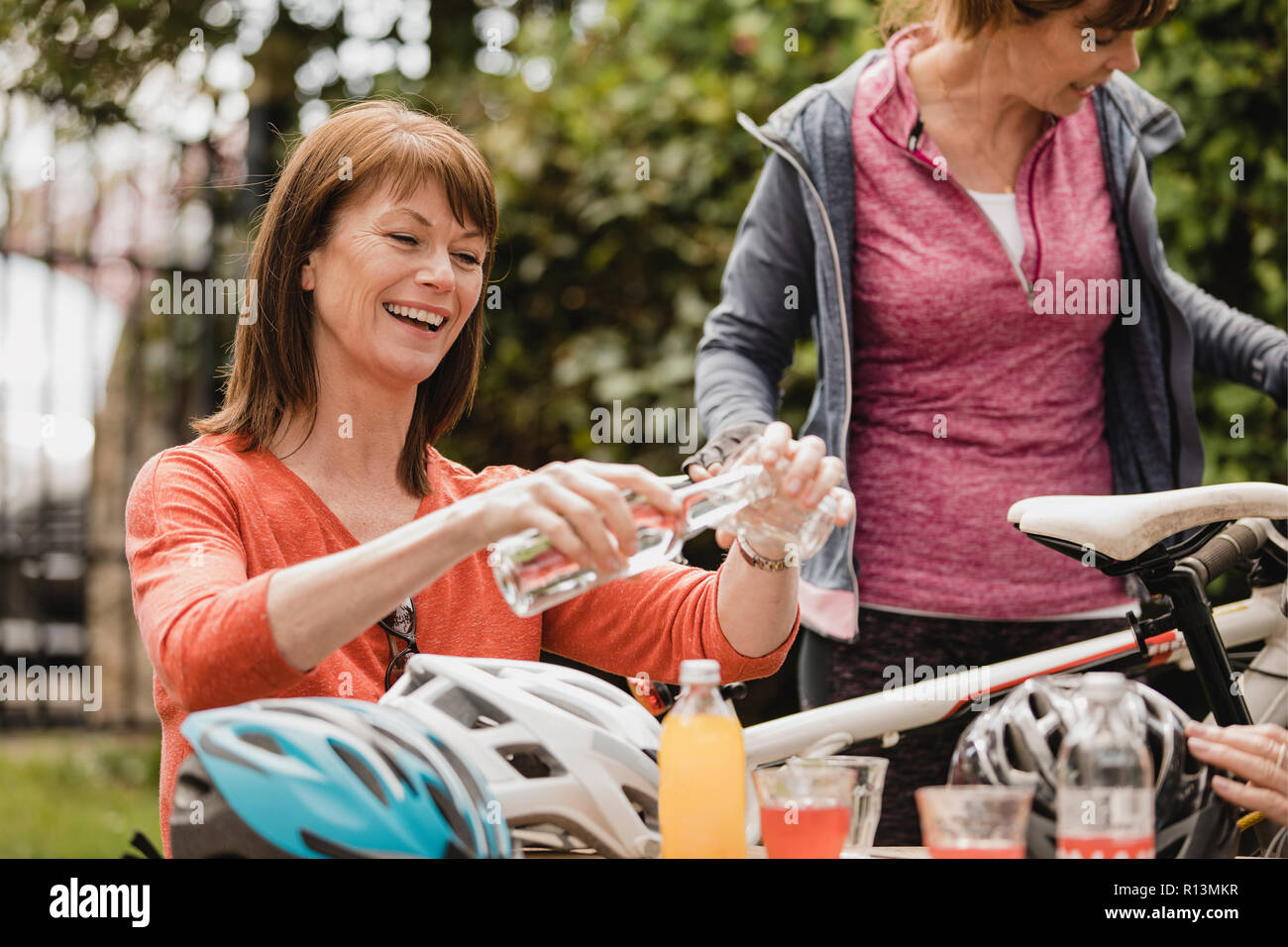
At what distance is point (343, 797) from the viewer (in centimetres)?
123

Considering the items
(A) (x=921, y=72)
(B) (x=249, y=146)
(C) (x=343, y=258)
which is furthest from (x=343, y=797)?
(B) (x=249, y=146)

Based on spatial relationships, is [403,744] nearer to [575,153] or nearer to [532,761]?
[532,761]

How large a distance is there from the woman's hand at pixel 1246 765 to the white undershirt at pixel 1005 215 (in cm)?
107

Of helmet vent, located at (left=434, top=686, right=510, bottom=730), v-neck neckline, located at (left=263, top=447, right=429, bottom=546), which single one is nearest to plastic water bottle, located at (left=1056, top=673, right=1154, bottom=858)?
helmet vent, located at (left=434, top=686, right=510, bottom=730)

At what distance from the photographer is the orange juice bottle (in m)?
1.33

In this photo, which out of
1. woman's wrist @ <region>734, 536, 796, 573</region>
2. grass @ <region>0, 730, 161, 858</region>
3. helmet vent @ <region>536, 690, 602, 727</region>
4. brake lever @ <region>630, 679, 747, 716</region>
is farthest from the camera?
grass @ <region>0, 730, 161, 858</region>

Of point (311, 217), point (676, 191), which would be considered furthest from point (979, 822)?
point (676, 191)

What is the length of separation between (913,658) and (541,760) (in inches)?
40.1

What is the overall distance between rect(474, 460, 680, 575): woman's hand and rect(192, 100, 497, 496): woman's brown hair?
76 cm

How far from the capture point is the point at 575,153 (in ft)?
13.3

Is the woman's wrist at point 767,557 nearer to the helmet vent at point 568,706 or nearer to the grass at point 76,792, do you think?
the helmet vent at point 568,706

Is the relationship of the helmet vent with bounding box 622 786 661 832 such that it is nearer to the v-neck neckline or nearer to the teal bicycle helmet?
the teal bicycle helmet
